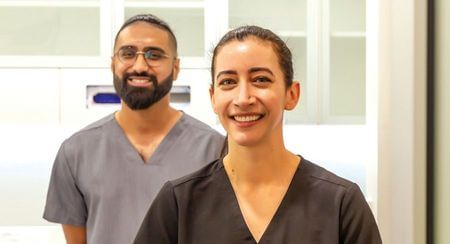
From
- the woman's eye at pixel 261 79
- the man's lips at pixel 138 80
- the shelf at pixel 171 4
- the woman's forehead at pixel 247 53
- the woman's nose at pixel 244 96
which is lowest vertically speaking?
the woman's nose at pixel 244 96

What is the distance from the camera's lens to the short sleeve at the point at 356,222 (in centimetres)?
87

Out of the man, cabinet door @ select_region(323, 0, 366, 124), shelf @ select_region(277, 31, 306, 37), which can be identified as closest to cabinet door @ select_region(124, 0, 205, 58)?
shelf @ select_region(277, 31, 306, 37)

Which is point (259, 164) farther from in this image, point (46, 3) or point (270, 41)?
point (46, 3)

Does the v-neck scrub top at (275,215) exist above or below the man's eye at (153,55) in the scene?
below

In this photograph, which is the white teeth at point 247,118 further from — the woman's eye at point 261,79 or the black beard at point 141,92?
the black beard at point 141,92

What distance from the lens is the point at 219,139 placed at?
4.51 feet

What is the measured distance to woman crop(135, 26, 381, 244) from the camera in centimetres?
88

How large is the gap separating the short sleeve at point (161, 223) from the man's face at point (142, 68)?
40cm

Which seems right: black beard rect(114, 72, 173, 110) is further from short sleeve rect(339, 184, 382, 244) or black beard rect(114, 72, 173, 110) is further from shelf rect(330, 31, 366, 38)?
shelf rect(330, 31, 366, 38)

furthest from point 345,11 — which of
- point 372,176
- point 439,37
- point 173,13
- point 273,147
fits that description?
point 273,147

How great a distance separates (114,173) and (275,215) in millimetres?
535

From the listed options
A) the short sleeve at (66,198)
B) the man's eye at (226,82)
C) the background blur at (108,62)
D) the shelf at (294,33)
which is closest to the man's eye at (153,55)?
the short sleeve at (66,198)

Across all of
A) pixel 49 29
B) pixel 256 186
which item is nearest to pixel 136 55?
pixel 256 186

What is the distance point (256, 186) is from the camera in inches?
37.5
